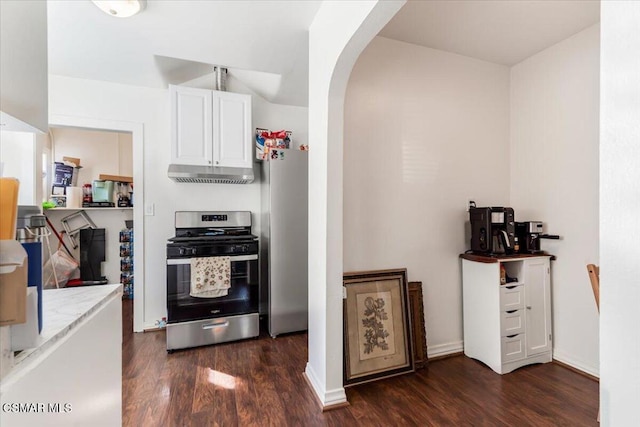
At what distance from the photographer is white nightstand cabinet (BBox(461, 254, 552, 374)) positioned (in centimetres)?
227

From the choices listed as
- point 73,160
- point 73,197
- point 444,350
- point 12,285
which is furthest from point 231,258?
point 73,160

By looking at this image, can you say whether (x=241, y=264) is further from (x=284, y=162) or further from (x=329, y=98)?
(x=329, y=98)

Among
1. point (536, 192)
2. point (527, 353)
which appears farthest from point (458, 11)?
point (527, 353)

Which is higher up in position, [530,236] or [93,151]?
[93,151]

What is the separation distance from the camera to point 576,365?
231 centimetres

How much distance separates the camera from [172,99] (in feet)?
9.04

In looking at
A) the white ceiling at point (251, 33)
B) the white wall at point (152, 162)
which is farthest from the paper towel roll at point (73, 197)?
the white ceiling at point (251, 33)

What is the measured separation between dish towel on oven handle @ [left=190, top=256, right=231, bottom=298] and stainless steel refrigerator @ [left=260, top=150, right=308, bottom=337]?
0.42 m

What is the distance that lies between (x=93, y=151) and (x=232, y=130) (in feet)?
9.91

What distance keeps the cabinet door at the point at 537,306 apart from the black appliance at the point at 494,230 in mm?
234

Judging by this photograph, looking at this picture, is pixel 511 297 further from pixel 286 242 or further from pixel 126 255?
pixel 126 255

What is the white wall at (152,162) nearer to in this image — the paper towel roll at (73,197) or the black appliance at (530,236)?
the paper towel roll at (73,197)

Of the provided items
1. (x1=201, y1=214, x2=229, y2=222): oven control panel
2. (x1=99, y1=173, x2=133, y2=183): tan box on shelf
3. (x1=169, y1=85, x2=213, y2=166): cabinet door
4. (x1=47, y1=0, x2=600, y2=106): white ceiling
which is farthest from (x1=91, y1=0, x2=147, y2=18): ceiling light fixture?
(x1=99, y1=173, x2=133, y2=183): tan box on shelf

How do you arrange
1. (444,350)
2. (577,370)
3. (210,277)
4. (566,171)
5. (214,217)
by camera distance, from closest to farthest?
(577,370), (566,171), (444,350), (210,277), (214,217)
